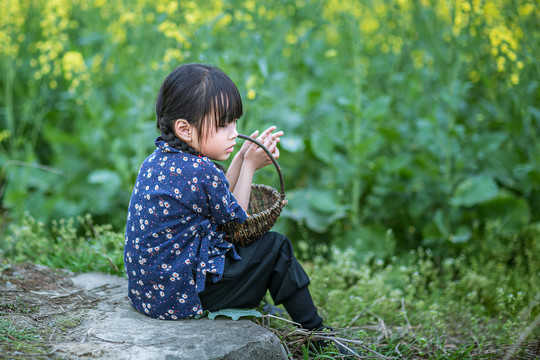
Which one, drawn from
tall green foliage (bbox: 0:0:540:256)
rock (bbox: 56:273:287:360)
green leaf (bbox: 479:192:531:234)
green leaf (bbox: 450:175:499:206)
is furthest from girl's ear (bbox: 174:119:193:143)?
green leaf (bbox: 479:192:531:234)

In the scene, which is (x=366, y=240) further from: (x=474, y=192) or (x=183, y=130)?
(x=183, y=130)

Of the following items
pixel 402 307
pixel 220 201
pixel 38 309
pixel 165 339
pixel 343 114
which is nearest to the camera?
pixel 165 339

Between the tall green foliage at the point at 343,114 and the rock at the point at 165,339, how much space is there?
4.67 feet

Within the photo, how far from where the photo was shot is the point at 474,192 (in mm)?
3262

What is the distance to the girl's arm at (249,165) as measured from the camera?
6.31ft

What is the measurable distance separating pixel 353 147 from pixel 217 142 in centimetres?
160

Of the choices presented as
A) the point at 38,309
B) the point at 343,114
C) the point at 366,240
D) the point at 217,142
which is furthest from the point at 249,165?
the point at 343,114

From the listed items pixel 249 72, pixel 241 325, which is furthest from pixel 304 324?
pixel 249 72

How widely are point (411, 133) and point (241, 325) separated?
8.88ft

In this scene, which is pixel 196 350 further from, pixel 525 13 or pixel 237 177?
pixel 525 13

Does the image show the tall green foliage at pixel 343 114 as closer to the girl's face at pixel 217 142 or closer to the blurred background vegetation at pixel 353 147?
the blurred background vegetation at pixel 353 147

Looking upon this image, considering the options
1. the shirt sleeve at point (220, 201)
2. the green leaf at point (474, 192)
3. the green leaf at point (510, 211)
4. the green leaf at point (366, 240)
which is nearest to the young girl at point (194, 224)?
the shirt sleeve at point (220, 201)

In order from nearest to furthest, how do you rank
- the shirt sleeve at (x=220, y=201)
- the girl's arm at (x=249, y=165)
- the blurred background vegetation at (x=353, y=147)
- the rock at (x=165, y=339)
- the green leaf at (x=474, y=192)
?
the rock at (x=165, y=339) < the shirt sleeve at (x=220, y=201) < the girl's arm at (x=249, y=165) < the blurred background vegetation at (x=353, y=147) < the green leaf at (x=474, y=192)

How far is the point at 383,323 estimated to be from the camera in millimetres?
2180
